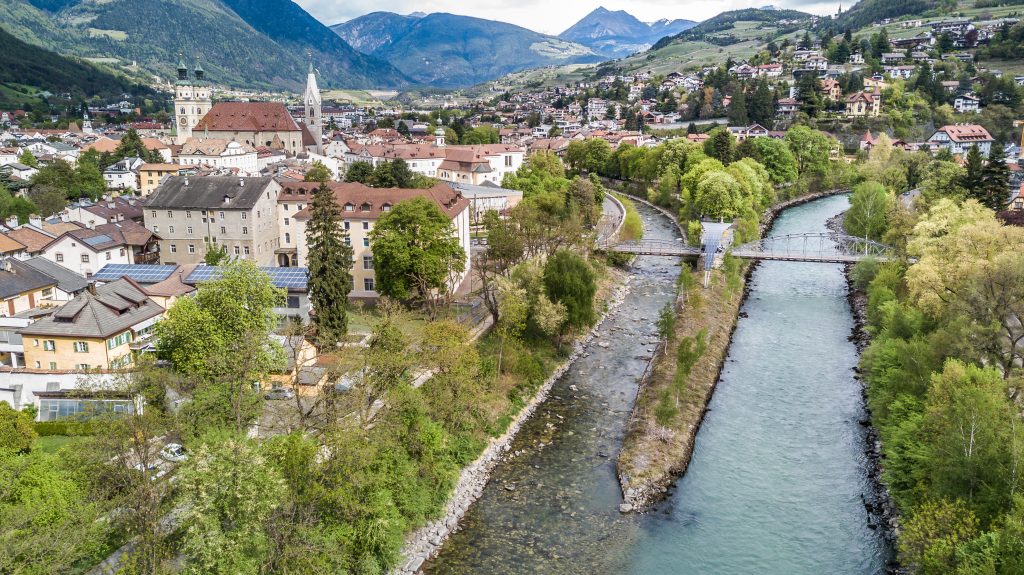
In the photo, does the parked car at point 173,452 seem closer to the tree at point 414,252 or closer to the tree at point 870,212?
the tree at point 414,252

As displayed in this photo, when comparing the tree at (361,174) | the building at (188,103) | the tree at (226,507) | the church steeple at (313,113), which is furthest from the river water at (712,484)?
the building at (188,103)

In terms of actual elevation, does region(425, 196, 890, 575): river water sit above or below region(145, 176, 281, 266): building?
below

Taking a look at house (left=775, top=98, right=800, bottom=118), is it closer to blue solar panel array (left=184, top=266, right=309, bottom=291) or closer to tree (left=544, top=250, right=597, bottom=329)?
tree (left=544, top=250, right=597, bottom=329)

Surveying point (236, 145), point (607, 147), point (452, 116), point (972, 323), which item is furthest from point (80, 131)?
point (972, 323)

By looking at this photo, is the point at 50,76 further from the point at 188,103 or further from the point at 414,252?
the point at 414,252

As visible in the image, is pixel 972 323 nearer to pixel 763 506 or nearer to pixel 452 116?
pixel 763 506

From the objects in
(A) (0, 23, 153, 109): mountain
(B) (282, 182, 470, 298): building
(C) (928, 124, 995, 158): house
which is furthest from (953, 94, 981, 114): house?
(A) (0, 23, 153, 109): mountain
